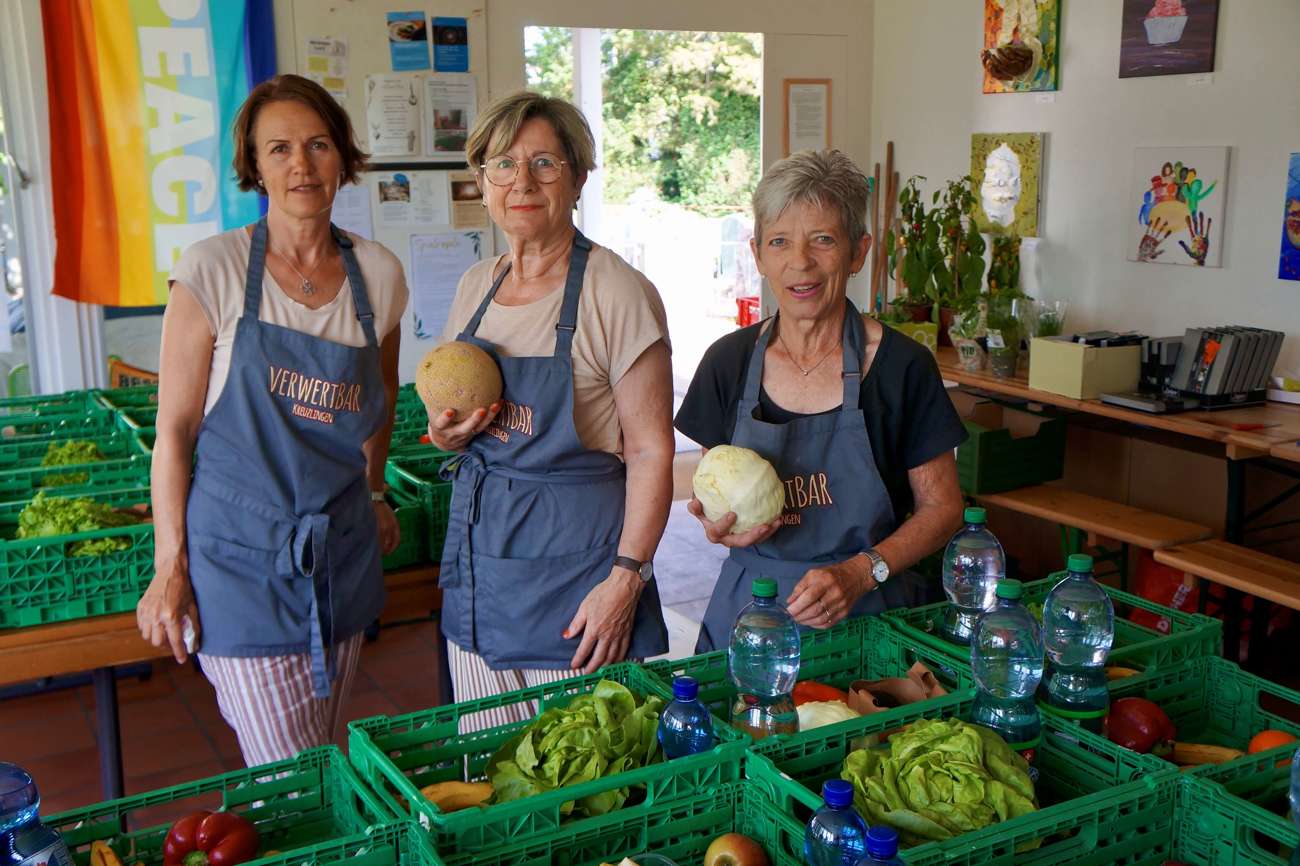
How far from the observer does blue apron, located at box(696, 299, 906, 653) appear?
219 centimetres

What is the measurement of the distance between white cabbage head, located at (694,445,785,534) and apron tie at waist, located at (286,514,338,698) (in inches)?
27.8

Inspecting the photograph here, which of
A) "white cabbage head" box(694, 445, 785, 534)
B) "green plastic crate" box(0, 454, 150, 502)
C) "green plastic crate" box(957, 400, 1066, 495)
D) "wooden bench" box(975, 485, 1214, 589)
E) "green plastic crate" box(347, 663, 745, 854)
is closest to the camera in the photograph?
"green plastic crate" box(347, 663, 745, 854)

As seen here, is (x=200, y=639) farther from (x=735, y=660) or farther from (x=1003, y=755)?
(x=1003, y=755)

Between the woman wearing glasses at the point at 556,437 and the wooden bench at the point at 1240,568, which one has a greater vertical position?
the woman wearing glasses at the point at 556,437

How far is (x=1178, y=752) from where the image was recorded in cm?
189

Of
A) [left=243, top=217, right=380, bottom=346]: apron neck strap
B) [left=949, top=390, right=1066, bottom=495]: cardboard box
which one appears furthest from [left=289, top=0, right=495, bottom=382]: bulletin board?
[left=243, top=217, right=380, bottom=346]: apron neck strap

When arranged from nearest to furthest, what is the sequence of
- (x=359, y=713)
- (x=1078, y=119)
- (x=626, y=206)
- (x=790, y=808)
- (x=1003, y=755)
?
(x=790, y=808)
(x=1003, y=755)
(x=359, y=713)
(x=1078, y=119)
(x=626, y=206)

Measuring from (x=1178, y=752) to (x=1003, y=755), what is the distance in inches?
17.6

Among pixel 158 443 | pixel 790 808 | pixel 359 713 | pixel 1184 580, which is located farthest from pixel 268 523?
pixel 1184 580

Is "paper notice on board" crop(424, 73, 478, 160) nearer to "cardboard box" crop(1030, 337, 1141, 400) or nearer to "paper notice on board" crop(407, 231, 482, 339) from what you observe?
"paper notice on board" crop(407, 231, 482, 339)

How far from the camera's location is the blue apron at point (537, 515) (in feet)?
7.24

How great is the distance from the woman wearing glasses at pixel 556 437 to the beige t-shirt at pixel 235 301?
0.69 ft

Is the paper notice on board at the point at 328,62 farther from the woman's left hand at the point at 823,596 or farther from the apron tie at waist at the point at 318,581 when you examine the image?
the woman's left hand at the point at 823,596

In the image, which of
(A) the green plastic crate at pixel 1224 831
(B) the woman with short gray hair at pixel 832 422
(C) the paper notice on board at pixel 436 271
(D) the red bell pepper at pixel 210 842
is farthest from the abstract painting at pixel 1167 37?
(D) the red bell pepper at pixel 210 842
